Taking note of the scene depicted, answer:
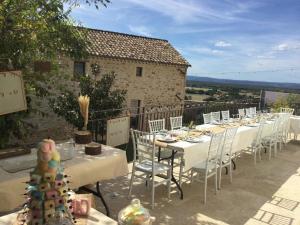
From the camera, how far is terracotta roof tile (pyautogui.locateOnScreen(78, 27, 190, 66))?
49.8ft

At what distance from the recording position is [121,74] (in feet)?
51.4

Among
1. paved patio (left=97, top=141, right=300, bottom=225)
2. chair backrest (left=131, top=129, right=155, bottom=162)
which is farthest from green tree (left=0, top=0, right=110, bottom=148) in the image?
paved patio (left=97, top=141, right=300, bottom=225)

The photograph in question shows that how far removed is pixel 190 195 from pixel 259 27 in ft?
41.7

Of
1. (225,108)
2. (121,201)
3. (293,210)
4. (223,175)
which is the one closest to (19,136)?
(121,201)

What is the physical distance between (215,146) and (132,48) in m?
12.9

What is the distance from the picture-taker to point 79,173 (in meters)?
3.13

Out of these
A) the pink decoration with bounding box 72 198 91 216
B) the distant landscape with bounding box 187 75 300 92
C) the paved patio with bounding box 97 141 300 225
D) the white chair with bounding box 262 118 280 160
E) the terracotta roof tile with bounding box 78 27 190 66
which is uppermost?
the terracotta roof tile with bounding box 78 27 190 66

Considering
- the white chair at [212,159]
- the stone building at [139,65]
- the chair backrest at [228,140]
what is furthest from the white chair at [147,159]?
the stone building at [139,65]

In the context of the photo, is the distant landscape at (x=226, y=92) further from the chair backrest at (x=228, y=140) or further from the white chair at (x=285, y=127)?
the chair backrest at (x=228, y=140)

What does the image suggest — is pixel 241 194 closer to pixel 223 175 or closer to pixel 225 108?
pixel 223 175

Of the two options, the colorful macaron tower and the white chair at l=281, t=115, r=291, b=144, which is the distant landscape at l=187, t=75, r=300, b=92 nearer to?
the white chair at l=281, t=115, r=291, b=144

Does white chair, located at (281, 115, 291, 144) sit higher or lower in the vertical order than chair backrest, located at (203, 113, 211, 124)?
lower

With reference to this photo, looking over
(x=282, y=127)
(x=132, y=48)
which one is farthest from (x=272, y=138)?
(x=132, y=48)

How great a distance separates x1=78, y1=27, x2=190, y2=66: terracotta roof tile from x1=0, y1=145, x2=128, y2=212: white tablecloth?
10971mm
